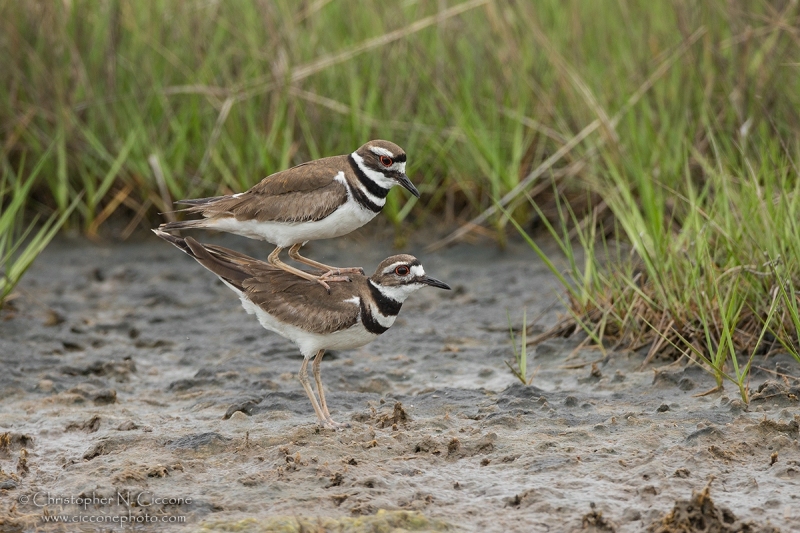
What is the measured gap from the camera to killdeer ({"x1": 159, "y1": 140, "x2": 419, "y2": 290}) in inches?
Result: 203

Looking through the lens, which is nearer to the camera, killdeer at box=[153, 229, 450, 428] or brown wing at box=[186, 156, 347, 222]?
killdeer at box=[153, 229, 450, 428]

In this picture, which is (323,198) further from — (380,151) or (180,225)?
(180,225)

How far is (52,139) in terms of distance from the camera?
8.62m

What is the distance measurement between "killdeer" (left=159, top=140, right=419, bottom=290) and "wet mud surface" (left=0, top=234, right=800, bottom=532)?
3.00 ft

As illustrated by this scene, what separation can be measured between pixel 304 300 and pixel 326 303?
0.13 m

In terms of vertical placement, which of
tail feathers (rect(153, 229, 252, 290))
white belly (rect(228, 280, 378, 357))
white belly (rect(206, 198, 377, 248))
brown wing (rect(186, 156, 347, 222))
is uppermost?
brown wing (rect(186, 156, 347, 222))

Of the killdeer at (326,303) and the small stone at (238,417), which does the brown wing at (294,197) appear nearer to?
the killdeer at (326,303)

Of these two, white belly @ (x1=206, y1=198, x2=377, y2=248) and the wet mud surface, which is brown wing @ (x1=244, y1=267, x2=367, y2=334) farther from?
the wet mud surface

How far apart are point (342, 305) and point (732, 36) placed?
A: 4498 mm

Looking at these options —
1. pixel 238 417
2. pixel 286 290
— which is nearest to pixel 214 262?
pixel 286 290

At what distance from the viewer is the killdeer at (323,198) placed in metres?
5.15

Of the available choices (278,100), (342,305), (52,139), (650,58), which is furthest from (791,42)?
(52,139)

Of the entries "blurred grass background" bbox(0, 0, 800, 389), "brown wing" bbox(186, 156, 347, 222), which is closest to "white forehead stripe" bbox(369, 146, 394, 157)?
"brown wing" bbox(186, 156, 347, 222)

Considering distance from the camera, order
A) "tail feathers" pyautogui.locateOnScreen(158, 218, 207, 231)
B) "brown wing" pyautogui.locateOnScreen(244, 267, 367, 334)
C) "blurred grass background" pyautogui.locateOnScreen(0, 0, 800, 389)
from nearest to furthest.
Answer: "brown wing" pyautogui.locateOnScreen(244, 267, 367, 334) < "tail feathers" pyautogui.locateOnScreen(158, 218, 207, 231) < "blurred grass background" pyautogui.locateOnScreen(0, 0, 800, 389)
